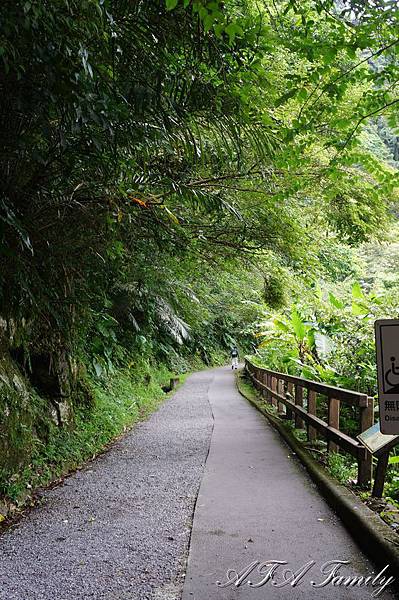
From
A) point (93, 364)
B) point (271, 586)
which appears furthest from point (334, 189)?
point (93, 364)

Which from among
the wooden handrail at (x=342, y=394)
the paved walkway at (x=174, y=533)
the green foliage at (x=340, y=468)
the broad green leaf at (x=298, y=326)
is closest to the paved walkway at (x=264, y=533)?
the paved walkway at (x=174, y=533)

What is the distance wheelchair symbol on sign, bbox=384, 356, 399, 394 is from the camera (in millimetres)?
2814

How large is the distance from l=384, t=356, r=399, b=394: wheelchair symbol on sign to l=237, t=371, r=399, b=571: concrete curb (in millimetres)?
1122

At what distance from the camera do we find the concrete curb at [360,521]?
3.30 metres

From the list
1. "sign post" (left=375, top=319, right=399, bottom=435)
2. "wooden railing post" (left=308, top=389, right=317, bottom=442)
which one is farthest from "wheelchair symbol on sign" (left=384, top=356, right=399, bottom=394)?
"wooden railing post" (left=308, top=389, right=317, bottom=442)

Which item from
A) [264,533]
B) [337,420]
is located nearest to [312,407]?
[337,420]

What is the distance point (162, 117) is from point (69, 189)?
1.30m

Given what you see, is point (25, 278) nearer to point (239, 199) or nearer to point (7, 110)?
point (7, 110)

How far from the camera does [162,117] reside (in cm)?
359

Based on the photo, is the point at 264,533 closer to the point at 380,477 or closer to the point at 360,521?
the point at 360,521

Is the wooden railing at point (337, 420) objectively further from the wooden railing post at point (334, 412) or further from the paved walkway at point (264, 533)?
the paved walkway at point (264, 533)

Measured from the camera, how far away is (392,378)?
9.36ft

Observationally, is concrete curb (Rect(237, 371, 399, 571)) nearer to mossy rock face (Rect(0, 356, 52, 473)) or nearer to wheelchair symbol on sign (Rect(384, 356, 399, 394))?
wheelchair symbol on sign (Rect(384, 356, 399, 394))

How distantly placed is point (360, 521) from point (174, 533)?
143 cm
